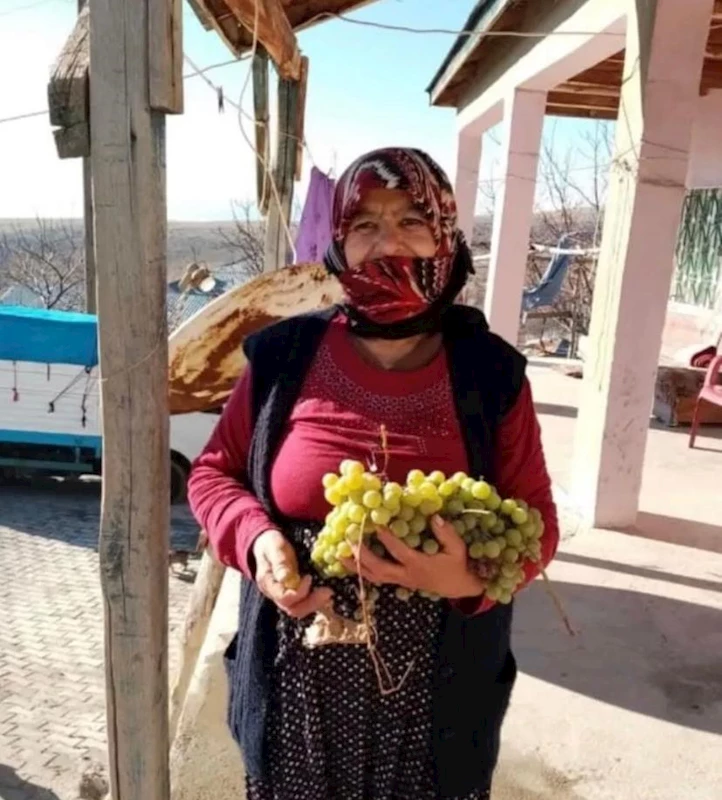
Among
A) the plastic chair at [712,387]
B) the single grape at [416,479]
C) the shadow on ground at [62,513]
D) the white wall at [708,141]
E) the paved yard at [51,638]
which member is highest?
the white wall at [708,141]

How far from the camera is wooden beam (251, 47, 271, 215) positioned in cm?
332

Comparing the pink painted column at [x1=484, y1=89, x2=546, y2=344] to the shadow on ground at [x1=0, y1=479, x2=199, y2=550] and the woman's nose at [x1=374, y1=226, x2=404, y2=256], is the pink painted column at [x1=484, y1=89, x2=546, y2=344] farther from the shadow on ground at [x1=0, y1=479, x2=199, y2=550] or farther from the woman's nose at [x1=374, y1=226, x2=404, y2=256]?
the woman's nose at [x1=374, y1=226, x2=404, y2=256]

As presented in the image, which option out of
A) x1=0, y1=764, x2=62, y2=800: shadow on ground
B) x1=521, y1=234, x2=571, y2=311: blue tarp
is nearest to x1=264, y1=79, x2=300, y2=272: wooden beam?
x1=0, y1=764, x2=62, y2=800: shadow on ground

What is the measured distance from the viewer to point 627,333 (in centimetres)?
393

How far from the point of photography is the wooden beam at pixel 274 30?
8.23ft

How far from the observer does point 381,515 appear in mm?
1123

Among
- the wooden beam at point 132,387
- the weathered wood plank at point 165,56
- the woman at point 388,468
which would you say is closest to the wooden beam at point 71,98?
the wooden beam at point 132,387

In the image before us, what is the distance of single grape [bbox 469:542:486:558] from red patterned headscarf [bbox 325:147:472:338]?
1.34 feet

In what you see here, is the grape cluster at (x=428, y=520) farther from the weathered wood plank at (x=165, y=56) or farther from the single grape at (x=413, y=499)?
the weathered wood plank at (x=165, y=56)

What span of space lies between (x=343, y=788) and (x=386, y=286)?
882 mm

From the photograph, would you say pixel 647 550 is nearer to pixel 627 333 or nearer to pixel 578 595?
pixel 578 595

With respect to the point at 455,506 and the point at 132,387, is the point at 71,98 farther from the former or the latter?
the point at 455,506

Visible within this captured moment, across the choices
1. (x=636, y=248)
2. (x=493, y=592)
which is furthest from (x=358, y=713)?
(x=636, y=248)

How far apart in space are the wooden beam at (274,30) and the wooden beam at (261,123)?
9 centimetres
